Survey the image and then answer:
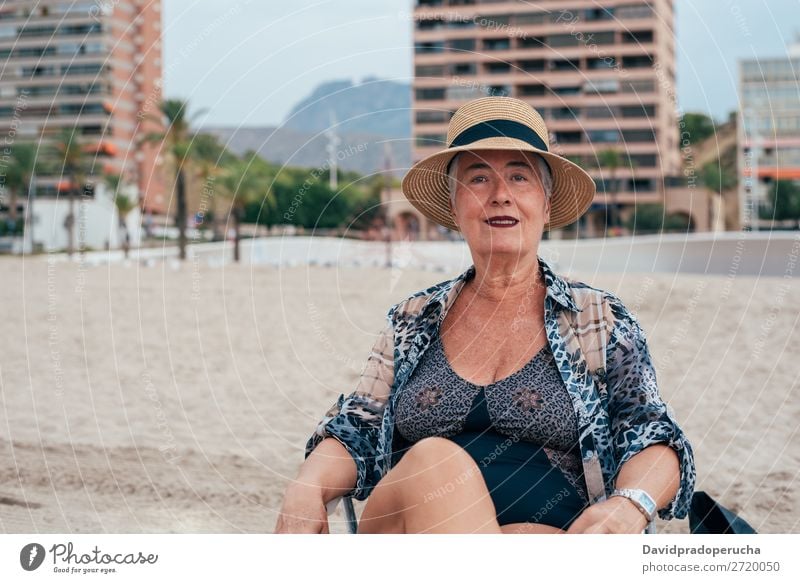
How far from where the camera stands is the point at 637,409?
2385mm

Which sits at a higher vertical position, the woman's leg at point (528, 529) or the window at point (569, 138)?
the window at point (569, 138)

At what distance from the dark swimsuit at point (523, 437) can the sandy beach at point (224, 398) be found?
220 centimetres

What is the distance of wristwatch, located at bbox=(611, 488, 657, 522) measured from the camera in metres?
2.26

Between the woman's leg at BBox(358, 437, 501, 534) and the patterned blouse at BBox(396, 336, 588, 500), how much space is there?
0.80 feet

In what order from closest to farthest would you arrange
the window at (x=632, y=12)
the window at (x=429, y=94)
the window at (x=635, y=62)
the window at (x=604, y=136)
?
the window at (x=632, y=12) < the window at (x=429, y=94) < the window at (x=635, y=62) < the window at (x=604, y=136)

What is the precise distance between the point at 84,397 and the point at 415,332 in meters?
6.94

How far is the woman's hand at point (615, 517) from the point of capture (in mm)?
2254

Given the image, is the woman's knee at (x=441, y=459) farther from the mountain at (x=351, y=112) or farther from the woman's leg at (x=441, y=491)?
the mountain at (x=351, y=112)

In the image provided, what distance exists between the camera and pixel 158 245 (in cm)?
4206

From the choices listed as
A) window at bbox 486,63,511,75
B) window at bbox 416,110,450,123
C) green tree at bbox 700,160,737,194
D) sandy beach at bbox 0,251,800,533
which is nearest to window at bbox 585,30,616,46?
window at bbox 486,63,511,75

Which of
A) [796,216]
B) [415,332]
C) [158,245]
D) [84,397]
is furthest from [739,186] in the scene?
[415,332]

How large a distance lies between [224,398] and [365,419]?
6.76 m

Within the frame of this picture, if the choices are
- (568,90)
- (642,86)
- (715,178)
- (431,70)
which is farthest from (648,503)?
(568,90)
